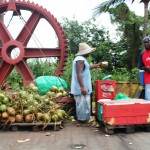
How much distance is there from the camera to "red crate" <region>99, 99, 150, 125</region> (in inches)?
249

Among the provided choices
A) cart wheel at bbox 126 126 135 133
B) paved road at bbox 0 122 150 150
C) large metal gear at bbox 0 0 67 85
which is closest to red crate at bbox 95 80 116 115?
paved road at bbox 0 122 150 150

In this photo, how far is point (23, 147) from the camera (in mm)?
5367

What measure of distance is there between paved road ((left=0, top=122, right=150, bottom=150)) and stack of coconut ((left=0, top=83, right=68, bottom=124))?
245 millimetres

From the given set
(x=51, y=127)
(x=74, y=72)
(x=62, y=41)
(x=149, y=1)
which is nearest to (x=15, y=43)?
(x=62, y=41)

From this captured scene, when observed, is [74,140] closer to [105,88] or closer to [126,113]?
[126,113]

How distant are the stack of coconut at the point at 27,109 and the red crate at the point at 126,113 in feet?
3.38

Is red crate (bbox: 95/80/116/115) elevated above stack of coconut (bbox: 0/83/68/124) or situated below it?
above

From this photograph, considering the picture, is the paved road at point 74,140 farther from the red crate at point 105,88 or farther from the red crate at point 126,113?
the red crate at point 105,88

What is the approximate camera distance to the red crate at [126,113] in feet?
20.8

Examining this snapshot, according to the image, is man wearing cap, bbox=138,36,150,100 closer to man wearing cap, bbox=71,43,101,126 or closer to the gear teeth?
man wearing cap, bbox=71,43,101,126

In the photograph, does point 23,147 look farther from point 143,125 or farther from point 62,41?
point 62,41

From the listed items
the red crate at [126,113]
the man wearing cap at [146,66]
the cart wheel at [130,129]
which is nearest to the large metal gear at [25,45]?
the man wearing cap at [146,66]

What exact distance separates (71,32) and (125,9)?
118 inches

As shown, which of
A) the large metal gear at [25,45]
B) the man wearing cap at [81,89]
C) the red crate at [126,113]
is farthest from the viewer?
the large metal gear at [25,45]
